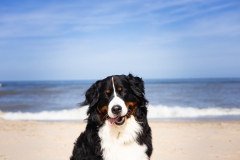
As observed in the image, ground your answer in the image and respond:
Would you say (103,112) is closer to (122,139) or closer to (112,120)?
(112,120)

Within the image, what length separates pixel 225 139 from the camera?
27.3ft

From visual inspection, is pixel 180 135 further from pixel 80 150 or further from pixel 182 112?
pixel 182 112

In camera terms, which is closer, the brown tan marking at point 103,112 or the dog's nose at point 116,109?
the dog's nose at point 116,109

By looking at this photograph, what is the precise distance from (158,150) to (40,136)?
3843 millimetres

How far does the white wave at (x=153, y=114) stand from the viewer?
49.2ft

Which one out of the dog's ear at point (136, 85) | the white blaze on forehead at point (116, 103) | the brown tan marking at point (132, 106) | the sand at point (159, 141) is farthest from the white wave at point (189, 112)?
the white blaze on forehead at point (116, 103)

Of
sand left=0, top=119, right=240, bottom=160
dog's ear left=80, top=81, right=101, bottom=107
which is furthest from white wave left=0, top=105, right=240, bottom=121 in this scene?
dog's ear left=80, top=81, right=101, bottom=107

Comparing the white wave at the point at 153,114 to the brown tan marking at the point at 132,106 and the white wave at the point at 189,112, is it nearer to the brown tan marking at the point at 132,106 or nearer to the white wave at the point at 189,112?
the white wave at the point at 189,112

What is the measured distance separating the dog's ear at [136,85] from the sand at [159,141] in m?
3.23

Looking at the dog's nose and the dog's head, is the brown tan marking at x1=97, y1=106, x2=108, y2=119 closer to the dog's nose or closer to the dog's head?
the dog's head

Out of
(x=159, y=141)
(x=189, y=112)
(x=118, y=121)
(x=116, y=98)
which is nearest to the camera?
(x=116, y=98)

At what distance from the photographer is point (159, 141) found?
8.30 metres

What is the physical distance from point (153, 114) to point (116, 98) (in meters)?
11.7

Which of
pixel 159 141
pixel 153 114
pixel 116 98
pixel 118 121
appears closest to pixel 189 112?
pixel 153 114
